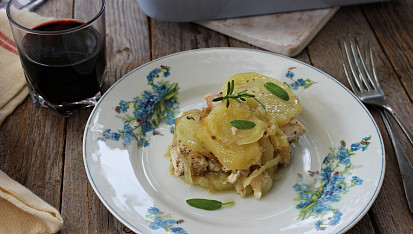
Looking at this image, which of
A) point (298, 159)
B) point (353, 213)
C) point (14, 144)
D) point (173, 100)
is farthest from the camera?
point (173, 100)

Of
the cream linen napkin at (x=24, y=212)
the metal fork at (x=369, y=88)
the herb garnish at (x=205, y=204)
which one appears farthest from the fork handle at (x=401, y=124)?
the cream linen napkin at (x=24, y=212)

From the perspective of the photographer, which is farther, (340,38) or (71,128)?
(340,38)

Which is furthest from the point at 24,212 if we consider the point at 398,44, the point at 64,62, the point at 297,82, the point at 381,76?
the point at 398,44

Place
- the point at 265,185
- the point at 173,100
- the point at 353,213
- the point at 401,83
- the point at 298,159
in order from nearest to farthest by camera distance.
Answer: the point at 353,213
the point at 265,185
the point at 298,159
the point at 173,100
the point at 401,83

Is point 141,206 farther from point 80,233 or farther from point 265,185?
point 265,185

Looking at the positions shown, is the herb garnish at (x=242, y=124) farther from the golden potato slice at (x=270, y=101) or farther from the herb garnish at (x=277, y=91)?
the herb garnish at (x=277, y=91)

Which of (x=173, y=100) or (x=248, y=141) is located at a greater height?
(x=248, y=141)

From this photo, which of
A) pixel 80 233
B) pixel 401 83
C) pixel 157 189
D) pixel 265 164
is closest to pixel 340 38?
pixel 401 83

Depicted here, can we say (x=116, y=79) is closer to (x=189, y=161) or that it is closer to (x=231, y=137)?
(x=189, y=161)
